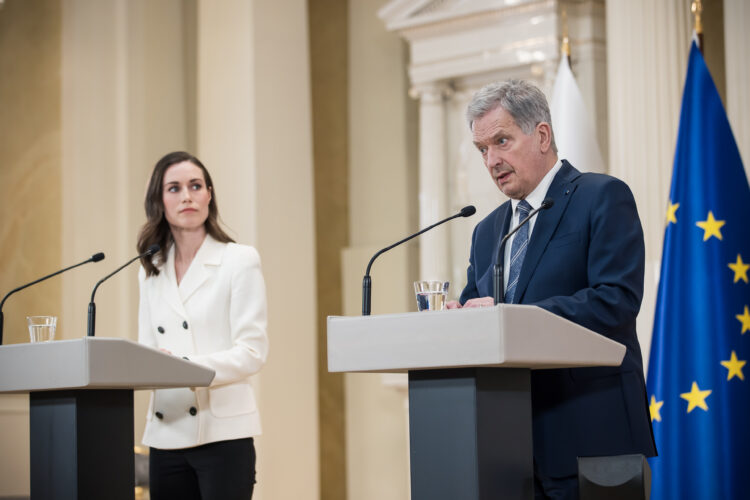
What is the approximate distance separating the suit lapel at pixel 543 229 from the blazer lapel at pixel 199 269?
1200 millimetres

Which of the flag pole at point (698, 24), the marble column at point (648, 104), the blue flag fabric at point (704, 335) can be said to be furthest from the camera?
the marble column at point (648, 104)

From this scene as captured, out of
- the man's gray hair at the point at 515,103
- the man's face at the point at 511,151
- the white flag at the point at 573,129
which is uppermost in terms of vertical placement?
the white flag at the point at 573,129

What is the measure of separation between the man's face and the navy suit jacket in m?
0.12

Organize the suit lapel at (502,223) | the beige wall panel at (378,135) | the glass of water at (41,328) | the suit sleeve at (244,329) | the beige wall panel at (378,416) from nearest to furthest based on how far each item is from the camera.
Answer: the suit lapel at (502,223) → the glass of water at (41,328) → the suit sleeve at (244,329) → the beige wall panel at (378,416) → the beige wall panel at (378,135)

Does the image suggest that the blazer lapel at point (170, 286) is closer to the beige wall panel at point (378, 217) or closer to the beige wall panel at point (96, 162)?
the beige wall panel at point (96, 162)

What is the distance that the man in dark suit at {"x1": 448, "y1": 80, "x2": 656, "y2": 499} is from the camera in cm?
230

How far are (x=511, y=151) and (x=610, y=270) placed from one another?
1.35 ft

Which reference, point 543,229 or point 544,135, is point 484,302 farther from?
point 544,135

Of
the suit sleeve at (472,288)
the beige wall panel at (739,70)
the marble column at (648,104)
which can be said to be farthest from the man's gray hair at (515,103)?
the beige wall panel at (739,70)

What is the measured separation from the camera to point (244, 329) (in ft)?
10.2

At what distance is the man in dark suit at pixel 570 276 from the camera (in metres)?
2.30

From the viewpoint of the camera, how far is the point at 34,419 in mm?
2844

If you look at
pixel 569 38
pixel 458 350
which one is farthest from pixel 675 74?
pixel 458 350

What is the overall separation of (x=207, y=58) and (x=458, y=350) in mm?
4418
